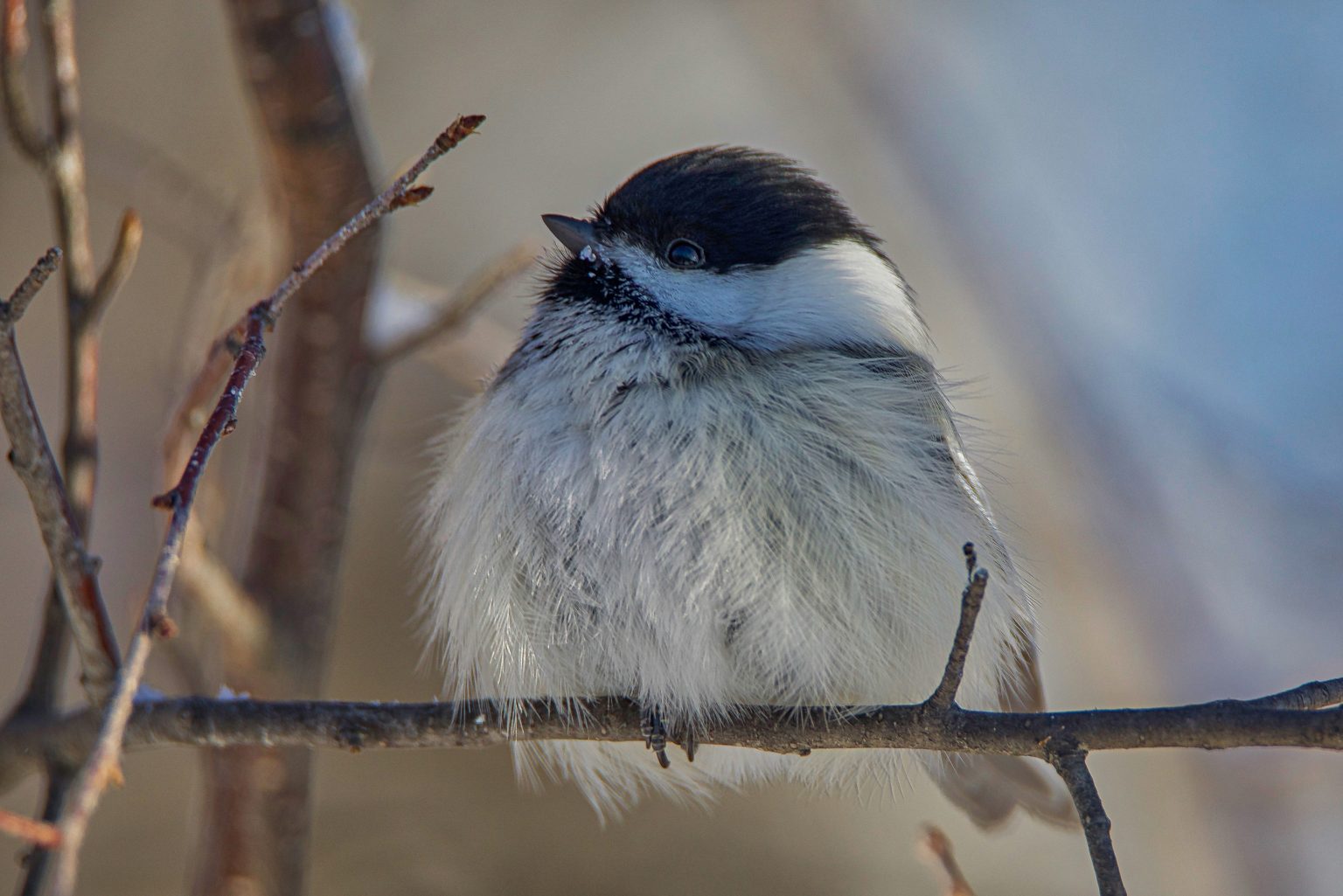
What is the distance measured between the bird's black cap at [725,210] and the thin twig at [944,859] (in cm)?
109

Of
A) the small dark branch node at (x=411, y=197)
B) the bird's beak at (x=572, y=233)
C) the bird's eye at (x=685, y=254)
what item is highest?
the bird's beak at (x=572, y=233)

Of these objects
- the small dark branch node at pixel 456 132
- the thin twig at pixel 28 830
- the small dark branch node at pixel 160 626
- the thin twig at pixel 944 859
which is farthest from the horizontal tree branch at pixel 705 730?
the small dark branch node at pixel 456 132

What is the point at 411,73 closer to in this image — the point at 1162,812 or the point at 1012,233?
the point at 1012,233

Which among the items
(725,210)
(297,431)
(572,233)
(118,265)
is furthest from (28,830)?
(297,431)

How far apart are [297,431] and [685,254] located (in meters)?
1.02

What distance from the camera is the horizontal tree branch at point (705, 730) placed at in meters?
1.34

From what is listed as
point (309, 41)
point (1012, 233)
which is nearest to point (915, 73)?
point (1012, 233)

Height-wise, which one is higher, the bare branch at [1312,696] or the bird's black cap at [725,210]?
the bird's black cap at [725,210]

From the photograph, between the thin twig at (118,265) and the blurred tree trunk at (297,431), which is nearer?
the thin twig at (118,265)

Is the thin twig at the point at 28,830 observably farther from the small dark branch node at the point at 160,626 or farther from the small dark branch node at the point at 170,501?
the small dark branch node at the point at 170,501

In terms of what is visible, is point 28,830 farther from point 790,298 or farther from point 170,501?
point 790,298

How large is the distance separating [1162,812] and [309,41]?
362cm

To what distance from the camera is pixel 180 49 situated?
4.45m

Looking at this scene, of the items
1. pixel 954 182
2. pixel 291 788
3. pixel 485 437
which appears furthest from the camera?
pixel 954 182
